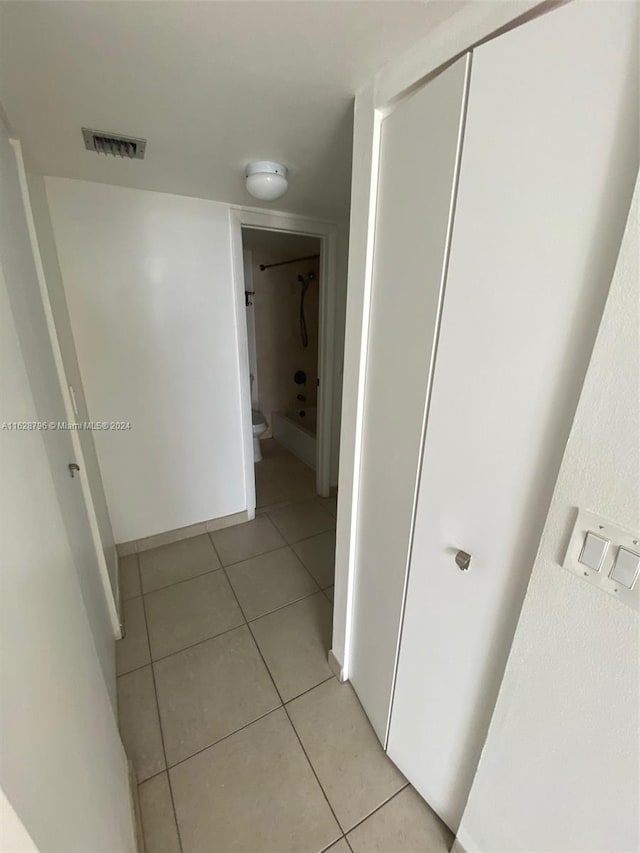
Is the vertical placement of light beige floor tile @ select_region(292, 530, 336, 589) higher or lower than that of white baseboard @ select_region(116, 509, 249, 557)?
lower

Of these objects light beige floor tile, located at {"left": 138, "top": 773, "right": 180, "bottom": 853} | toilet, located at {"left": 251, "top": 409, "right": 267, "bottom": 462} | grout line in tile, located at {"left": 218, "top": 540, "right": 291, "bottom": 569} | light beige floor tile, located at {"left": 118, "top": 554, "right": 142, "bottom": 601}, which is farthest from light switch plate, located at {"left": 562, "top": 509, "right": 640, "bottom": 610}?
toilet, located at {"left": 251, "top": 409, "right": 267, "bottom": 462}

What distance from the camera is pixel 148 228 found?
1.90 m

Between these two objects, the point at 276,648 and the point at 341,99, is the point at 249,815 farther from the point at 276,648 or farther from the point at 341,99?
the point at 341,99

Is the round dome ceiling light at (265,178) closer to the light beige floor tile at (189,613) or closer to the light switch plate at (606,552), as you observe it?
the light switch plate at (606,552)

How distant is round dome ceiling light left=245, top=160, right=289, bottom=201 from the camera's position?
57.5 inches

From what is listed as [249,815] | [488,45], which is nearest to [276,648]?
[249,815]

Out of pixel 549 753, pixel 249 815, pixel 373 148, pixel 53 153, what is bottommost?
pixel 249 815

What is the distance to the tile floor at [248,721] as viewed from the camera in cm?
113

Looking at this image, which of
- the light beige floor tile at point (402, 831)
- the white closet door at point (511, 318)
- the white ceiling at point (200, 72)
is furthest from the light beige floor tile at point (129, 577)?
the white ceiling at point (200, 72)

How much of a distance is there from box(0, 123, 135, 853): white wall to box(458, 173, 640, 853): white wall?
0.89 meters

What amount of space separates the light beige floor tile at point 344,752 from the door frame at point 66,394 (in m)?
0.96

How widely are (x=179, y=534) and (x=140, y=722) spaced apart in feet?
3.83

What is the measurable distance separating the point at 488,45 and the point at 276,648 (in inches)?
85.1

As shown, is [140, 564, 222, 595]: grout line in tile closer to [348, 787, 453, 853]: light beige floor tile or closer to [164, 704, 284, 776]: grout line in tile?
[164, 704, 284, 776]: grout line in tile
